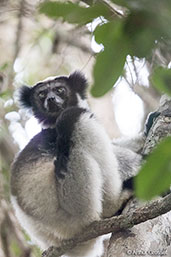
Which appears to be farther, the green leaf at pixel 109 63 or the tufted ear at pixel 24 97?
the tufted ear at pixel 24 97

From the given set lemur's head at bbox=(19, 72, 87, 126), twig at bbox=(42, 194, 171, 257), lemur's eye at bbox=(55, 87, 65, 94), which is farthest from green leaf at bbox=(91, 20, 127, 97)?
lemur's eye at bbox=(55, 87, 65, 94)

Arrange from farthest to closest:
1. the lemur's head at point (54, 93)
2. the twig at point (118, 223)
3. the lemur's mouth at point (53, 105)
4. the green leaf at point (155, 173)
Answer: the lemur's head at point (54, 93), the lemur's mouth at point (53, 105), the twig at point (118, 223), the green leaf at point (155, 173)

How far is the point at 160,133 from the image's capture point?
2.86 meters

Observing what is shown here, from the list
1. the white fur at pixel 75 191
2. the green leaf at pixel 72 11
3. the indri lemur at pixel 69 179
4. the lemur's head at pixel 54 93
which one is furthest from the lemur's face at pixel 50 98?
the green leaf at pixel 72 11

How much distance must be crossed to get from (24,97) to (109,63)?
4149 millimetres

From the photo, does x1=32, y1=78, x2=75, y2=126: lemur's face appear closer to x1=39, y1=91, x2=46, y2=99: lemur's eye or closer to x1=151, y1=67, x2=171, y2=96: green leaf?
x1=39, y1=91, x2=46, y2=99: lemur's eye

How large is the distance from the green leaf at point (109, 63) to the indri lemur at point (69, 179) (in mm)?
2498

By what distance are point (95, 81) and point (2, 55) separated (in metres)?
6.66

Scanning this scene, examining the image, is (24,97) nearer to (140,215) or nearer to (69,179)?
(69,179)

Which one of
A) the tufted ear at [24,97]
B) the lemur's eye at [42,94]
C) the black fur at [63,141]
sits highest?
Result: the black fur at [63,141]

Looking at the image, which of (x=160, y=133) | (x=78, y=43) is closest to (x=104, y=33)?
(x=160, y=133)

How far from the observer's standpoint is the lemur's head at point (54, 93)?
15.0 ft

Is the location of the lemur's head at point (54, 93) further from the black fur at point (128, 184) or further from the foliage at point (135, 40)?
the foliage at point (135, 40)

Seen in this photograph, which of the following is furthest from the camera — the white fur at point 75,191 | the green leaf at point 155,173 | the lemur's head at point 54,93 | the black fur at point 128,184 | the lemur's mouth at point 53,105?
the lemur's head at point 54,93
